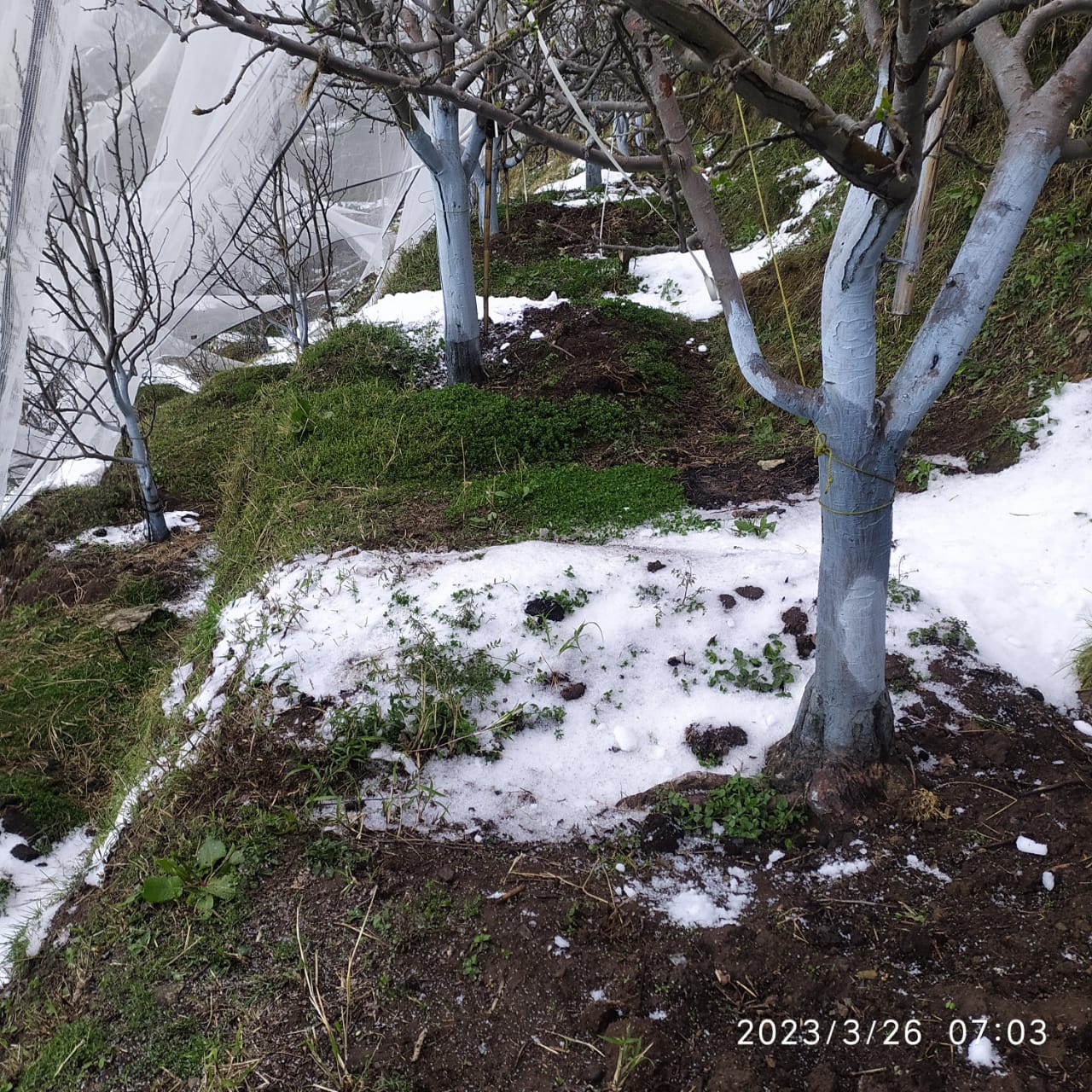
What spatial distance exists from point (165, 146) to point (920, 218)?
484 centimetres

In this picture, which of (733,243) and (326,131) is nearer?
(326,131)

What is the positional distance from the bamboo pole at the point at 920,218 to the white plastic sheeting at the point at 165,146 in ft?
12.3

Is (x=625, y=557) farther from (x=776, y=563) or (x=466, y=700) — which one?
(x=466, y=700)

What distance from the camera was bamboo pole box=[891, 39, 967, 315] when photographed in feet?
14.4

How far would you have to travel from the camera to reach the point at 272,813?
2.36 metres

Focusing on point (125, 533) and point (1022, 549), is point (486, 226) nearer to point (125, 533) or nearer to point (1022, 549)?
point (125, 533)

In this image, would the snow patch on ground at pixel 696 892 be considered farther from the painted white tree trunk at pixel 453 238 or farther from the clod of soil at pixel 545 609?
the painted white tree trunk at pixel 453 238

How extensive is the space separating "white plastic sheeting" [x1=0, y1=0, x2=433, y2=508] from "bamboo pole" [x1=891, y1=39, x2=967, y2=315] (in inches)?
148

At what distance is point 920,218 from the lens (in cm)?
459

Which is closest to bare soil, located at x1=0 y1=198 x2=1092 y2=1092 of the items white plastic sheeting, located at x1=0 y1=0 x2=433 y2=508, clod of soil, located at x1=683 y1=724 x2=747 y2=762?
clod of soil, located at x1=683 y1=724 x2=747 y2=762

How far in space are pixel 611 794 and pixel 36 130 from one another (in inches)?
137

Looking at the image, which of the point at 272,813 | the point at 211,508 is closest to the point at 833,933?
the point at 272,813

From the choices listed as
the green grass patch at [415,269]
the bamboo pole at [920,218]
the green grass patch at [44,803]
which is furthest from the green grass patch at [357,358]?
the bamboo pole at [920,218]

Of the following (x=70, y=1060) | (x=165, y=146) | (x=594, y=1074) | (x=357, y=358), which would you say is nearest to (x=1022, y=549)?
(x=594, y=1074)
